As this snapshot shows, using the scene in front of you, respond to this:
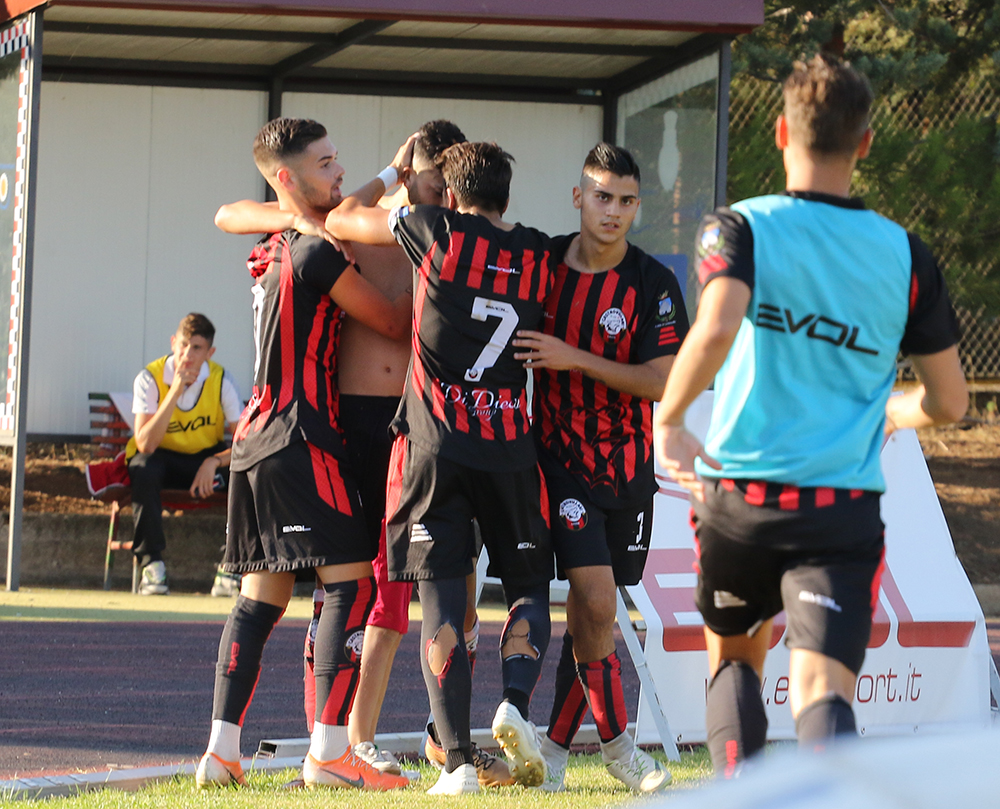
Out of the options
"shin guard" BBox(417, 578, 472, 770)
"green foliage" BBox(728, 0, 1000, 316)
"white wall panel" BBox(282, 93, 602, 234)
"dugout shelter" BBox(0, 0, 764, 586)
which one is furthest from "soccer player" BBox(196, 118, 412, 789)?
"green foliage" BBox(728, 0, 1000, 316)

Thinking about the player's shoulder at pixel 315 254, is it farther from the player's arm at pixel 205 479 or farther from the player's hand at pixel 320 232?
the player's arm at pixel 205 479

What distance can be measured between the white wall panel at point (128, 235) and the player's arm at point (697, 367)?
901cm

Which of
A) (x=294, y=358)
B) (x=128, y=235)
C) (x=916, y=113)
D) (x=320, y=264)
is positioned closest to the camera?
(x=320, y=264)

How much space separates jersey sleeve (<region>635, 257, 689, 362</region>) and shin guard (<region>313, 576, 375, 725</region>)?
46.3 inches

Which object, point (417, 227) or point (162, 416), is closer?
point (417, 227)

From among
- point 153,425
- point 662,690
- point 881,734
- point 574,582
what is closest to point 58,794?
point 574,582

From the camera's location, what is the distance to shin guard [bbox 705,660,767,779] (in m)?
3.01

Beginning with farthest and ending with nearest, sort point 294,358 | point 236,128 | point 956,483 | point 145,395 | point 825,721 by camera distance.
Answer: point 956,483, point 236,128, point 145,395, point 294,358, point 825,721

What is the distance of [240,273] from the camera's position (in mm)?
11789

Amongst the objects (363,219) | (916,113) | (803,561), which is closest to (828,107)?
(803,561)

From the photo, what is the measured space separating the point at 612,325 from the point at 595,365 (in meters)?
0.18

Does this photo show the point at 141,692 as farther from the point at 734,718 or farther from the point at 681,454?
the point at 681,454

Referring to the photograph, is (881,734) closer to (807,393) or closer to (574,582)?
(574,582)

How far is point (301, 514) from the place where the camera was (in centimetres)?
448
